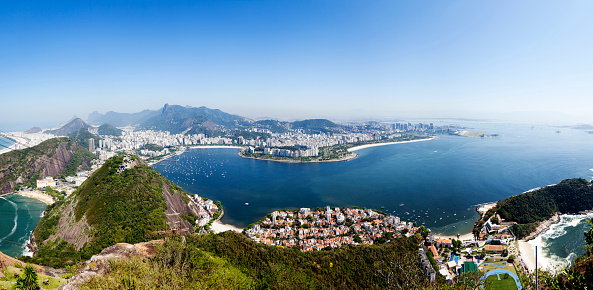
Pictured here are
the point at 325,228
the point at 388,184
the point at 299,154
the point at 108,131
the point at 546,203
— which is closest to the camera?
the point at 325,228

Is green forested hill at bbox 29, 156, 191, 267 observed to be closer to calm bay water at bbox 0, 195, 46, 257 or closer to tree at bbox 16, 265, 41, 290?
calm bay water at bbox 0, 195, 46, 257

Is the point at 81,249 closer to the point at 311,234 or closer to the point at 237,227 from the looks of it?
the point at 237,227

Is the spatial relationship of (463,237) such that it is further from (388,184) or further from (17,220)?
(17,220)

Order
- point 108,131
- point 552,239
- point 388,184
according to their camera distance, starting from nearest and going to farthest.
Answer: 1. point 552,239
2. point 388,184
3. point 108,131

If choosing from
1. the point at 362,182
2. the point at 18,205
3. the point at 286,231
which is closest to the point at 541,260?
the point at 286,231

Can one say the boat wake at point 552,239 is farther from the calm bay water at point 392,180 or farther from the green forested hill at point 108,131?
the green forested hill at point 108,131

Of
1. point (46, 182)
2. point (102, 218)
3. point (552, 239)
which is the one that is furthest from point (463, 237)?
point (46, 182)

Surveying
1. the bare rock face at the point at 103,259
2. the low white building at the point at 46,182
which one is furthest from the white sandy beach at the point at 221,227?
the low white building at the point at 46,182
